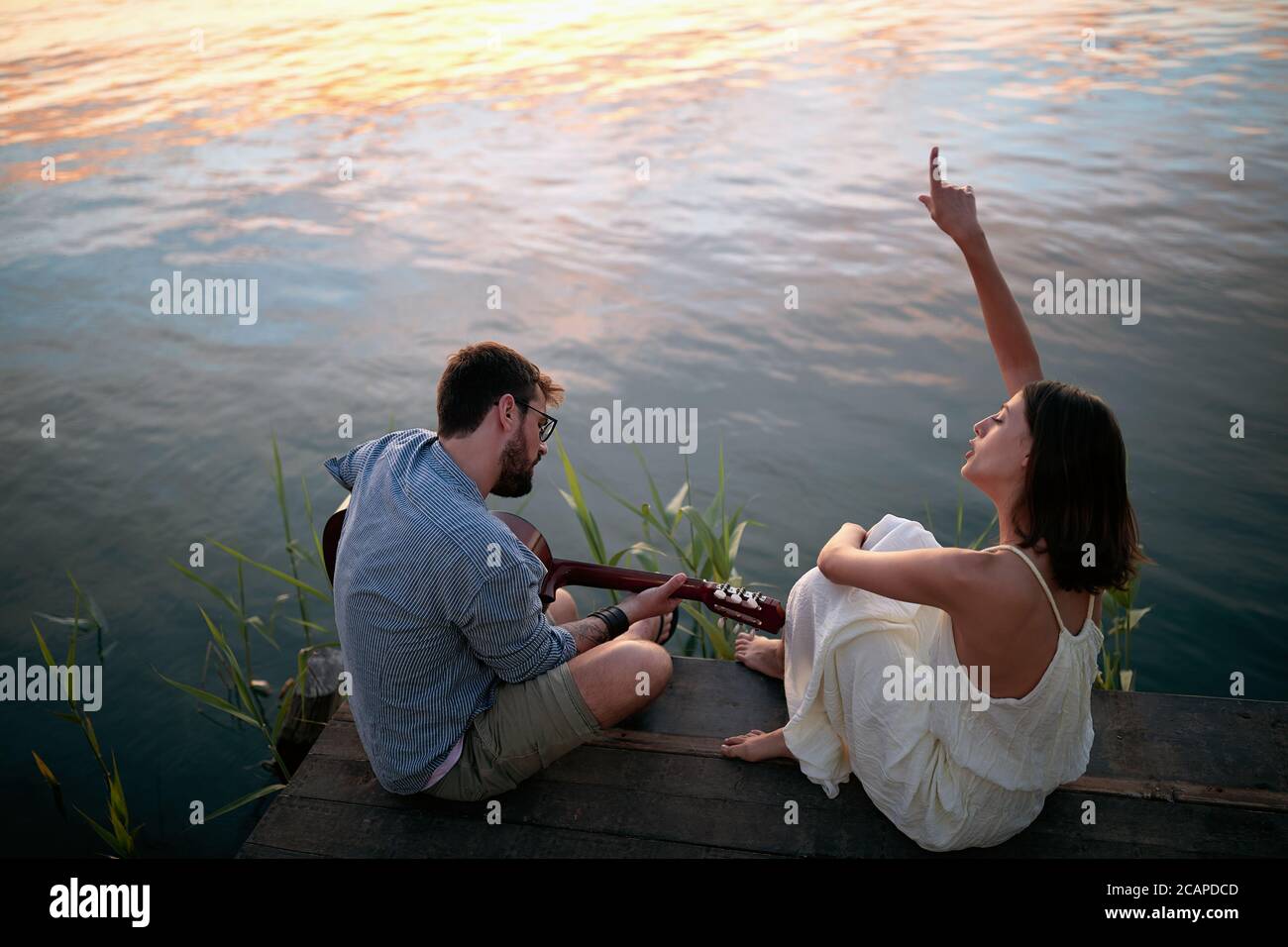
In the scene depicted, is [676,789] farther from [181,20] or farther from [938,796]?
[181,20]

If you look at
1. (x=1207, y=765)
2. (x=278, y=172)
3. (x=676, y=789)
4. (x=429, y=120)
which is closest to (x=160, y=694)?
(x=676, y=789)

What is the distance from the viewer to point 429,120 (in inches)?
394

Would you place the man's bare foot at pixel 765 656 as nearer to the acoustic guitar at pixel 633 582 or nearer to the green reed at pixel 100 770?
the acoustic guitar at pixel 633 582

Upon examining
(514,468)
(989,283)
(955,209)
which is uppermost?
(955,209)

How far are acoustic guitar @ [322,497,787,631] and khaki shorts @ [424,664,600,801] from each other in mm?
392

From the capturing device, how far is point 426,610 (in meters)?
2.50

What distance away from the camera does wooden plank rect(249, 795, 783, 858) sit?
101 inches

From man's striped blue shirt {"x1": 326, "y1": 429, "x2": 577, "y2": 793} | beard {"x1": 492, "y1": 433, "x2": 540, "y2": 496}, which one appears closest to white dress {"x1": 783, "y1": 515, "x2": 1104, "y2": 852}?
man's striped blue shirt {"x1": 326, "y1": 429, "x2": 577, "y2": 793}

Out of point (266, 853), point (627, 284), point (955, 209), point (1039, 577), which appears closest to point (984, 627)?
point (1039, 577)

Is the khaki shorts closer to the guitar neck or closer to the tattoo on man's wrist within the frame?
the tattoo on man's wrist

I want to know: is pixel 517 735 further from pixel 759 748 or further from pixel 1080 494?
pixel 1080 494

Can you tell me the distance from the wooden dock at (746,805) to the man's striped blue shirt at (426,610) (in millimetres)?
180

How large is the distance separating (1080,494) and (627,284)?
5.01 m
